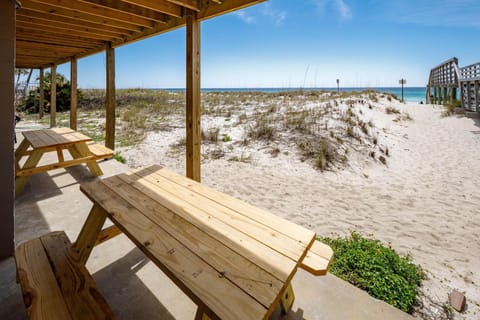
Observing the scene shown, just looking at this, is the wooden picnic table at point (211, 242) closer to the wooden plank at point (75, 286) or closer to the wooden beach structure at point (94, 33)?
the wooden plank at point (75, 286)

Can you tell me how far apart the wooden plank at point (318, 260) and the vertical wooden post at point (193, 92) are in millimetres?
2182

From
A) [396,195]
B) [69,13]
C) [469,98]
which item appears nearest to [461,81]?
[469,98]

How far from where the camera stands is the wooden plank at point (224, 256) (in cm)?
82

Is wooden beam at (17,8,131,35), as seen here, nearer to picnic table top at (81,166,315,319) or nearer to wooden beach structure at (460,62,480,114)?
picnic table top at (81,166,315,319)

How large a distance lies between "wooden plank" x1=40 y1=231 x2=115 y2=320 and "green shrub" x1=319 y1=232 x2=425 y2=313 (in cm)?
176

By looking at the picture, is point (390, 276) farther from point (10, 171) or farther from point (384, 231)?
point (10, 171)

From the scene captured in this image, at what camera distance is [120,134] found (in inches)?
336

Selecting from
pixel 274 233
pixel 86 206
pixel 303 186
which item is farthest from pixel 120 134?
pixel 274 233

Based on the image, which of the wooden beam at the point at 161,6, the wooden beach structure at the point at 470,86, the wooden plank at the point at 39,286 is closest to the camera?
the wooden plank at the point at 39,286

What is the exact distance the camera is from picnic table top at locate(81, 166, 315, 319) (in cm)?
80

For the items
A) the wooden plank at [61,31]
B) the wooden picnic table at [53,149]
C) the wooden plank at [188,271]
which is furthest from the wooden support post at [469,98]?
the wooden plank at [188,271]

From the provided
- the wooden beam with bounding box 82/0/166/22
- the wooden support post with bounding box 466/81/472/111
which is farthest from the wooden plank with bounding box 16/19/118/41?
the wooden support post with bounding box 466/81/472/111

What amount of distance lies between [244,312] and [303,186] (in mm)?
3907

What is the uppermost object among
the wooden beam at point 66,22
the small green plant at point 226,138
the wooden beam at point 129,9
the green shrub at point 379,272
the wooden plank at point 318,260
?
the wooden beam at point 66,22
